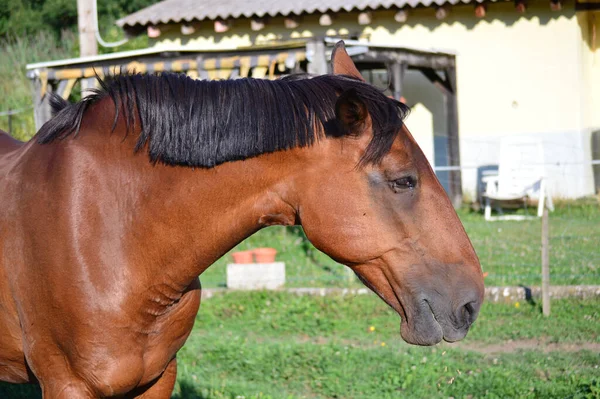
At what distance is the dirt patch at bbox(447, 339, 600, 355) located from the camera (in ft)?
20.9

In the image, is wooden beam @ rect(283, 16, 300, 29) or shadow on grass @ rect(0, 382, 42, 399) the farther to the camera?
wooden beam @ rect(283, 16, 300, 29)

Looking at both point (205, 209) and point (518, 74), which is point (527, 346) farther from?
point (518, 74)

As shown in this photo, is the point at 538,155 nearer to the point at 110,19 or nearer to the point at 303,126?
the point at 303,126

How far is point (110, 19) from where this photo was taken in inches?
1006

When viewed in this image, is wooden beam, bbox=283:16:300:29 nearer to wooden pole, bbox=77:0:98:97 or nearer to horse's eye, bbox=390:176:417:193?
wooden pole, bbox=77:0:98:97

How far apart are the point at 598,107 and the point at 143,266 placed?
13.6 metres

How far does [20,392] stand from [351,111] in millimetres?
3874

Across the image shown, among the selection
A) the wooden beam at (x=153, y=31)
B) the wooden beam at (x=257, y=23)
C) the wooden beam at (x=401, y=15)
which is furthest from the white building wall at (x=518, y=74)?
the wooden beam at (x=153, y=31)

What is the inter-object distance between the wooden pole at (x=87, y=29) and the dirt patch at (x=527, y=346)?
Answer: 8273 millimetres

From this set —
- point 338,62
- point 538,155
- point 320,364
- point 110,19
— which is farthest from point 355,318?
point 110,19

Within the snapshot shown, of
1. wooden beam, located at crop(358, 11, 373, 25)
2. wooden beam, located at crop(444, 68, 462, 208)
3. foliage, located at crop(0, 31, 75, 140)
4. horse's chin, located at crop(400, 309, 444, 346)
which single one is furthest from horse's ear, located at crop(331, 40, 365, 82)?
foliage, located at crop(0, 31, 75, 140)

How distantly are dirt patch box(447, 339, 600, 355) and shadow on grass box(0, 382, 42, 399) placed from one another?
3244mm

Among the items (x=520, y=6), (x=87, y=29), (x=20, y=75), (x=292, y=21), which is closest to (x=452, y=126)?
(x=520, y=6)

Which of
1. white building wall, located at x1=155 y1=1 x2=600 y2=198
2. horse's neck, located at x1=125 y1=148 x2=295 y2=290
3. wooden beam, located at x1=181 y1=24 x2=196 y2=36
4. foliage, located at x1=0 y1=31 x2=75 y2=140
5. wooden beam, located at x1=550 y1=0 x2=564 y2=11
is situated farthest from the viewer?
foliage, located at x1=0 y1=31 x2=75 y2=140
